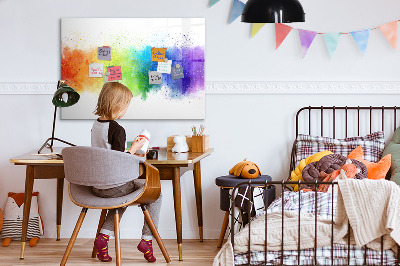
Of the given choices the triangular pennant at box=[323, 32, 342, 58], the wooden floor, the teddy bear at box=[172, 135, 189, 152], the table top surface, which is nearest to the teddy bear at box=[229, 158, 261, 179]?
the table top surface

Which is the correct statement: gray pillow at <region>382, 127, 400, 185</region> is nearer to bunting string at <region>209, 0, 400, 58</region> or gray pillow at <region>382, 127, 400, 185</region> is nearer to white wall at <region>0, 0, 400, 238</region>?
white wall at <region>0, 0, 400, 238</region>

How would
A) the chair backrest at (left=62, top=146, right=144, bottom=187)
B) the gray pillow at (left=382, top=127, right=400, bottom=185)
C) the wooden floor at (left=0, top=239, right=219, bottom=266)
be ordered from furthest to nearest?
the gray pillow at (left=382, top=127, right=400, bottom=185), the wooden floor at (left=0, top=239, right=219, bottom=266), the chair backrest at (left=62, top=146, right=144, bottom=187)

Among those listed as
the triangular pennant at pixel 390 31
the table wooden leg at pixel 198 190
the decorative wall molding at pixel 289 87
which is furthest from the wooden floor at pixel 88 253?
the triangular pennant at pixel 390 31

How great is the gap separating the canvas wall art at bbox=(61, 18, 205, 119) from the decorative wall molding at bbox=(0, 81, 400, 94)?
0.47 ft

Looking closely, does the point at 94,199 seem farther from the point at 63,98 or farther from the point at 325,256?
the point at 325,256

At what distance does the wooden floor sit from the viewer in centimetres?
378

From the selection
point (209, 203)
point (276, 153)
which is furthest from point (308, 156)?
point (209, 203)

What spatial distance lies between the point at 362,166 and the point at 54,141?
216 centimetres

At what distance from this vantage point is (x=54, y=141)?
4.48 metres

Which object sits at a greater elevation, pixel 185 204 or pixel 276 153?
pixel 276 153

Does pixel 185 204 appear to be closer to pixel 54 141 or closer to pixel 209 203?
pixel 209 203

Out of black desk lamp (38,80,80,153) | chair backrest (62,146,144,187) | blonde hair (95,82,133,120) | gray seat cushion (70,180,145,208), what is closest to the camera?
chair backrest (62,146,144,187)

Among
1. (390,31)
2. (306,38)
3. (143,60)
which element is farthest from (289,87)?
(143,60)

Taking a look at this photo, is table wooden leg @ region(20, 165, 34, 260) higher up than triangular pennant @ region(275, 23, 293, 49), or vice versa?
triangular pennant @ region(275, 23, 293, 49)
